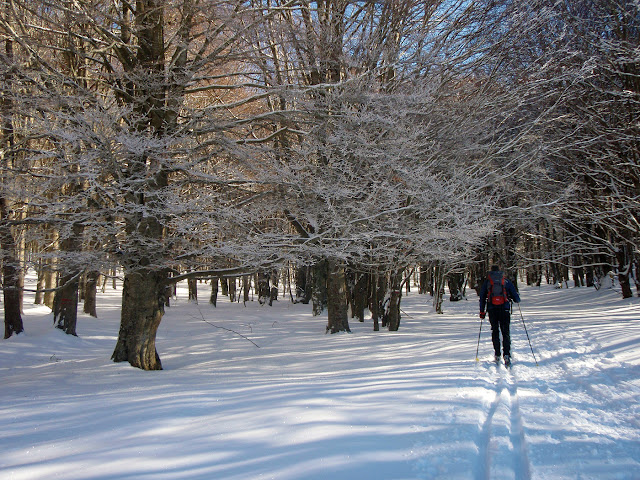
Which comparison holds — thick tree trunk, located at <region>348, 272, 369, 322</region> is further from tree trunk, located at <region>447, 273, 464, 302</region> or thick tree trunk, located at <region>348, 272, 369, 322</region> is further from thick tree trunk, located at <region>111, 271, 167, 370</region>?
tree trunk, located at <region>447, 273, 464, 302</region>

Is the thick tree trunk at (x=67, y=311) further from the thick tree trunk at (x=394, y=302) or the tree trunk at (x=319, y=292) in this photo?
the tree trunk at (x=319, y=292)

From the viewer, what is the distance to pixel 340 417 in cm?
426

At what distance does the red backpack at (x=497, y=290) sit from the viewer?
790cm

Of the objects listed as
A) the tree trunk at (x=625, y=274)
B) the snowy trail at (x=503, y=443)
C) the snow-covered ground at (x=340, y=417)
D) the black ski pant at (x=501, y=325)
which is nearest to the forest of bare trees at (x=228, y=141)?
the black ski pant at (x=501, y=325)

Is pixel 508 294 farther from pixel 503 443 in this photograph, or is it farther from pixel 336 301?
pixel 336 301

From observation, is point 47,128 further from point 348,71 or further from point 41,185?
point 348,71

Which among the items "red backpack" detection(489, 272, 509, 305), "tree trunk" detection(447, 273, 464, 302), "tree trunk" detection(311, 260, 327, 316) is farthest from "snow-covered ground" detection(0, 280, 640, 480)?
"tree trunk" detection(447, 273, 464, 302)

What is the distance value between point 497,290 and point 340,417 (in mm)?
4822

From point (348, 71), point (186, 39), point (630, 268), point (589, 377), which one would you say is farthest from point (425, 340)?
point (630, 268)

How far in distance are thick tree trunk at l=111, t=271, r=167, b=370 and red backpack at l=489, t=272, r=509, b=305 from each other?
5.83 metres

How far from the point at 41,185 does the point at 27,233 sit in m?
1.04

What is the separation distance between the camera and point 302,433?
384 centimetres

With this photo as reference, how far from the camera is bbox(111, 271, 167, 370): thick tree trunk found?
7957 millimetres

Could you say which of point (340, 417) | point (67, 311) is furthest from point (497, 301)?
point (67, 311)
